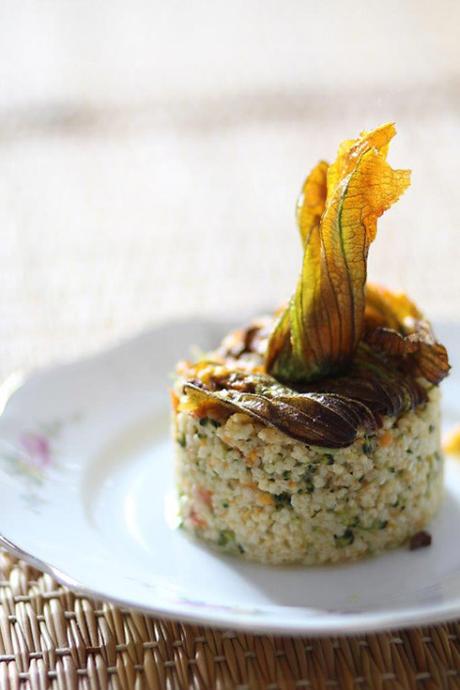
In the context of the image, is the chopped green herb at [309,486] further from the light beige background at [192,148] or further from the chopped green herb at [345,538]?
the light beige background at [192,148]

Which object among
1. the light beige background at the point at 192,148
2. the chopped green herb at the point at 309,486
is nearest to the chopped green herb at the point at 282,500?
the chopped green herb at the point at 309,486

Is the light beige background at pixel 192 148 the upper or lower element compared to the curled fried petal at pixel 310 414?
upper

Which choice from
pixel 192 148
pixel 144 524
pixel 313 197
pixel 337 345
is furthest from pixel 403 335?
pixel 192 148

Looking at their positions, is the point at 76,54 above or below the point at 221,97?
above

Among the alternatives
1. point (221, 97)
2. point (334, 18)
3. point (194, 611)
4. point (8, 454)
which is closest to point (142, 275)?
point (8, 454)

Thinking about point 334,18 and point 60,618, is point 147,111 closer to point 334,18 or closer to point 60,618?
point 334,18
